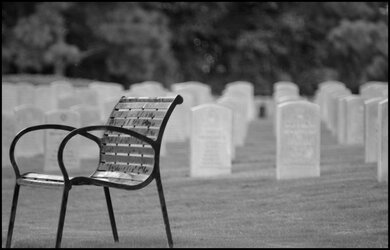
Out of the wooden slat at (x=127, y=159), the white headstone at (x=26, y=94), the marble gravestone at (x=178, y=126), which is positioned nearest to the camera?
the wooden slat at (x=127, y=159)

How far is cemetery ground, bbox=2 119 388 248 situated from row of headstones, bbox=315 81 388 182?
349 millimetres

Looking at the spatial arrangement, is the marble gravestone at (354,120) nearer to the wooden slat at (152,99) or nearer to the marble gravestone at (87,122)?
the marble gravestone at (87,122)

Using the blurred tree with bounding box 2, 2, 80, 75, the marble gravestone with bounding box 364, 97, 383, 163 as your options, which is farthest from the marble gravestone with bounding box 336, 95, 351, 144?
the blurred tree with bounding box 2, 2, 80, 75

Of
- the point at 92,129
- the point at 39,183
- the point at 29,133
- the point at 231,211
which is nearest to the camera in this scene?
the point at 92,129

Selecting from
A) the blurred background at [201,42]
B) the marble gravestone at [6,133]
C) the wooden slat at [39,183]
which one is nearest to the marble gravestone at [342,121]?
the marble gravestone at [6,133]

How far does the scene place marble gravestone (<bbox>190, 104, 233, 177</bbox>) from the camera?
516 inches

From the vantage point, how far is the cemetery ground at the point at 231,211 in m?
8.45

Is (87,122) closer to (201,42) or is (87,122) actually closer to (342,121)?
(342,121)

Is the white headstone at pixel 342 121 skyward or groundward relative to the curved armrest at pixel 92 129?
skyward

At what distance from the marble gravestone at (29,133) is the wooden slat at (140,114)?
7614mm

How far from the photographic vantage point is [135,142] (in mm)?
7934

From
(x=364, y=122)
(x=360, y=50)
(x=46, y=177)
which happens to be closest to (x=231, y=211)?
(x=46, y=177)

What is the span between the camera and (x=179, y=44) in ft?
131

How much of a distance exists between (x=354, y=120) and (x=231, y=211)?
20.5 ft
